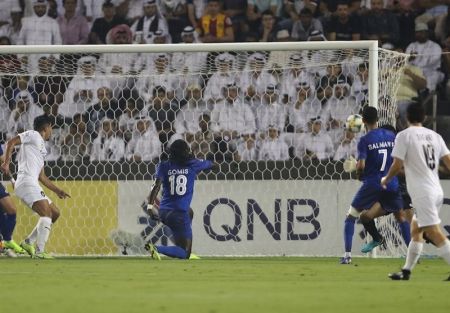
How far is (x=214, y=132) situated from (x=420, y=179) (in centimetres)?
776

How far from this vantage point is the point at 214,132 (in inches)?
754

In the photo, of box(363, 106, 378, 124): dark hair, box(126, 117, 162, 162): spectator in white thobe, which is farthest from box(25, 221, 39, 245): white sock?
box(363, 106, 378, 124): dark hair

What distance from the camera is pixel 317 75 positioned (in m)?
19.3

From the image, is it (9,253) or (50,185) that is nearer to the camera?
(50,185)

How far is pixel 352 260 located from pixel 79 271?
4644mm

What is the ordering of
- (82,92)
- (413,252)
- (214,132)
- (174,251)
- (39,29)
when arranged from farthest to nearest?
(39,29), (82,92), (214,132), (174,251), (413,252)

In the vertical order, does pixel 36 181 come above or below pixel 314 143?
below

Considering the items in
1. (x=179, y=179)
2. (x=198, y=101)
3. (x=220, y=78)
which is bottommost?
(x=179, y=179)

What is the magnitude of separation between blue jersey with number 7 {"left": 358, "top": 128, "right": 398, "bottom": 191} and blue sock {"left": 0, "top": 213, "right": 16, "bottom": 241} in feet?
16.3

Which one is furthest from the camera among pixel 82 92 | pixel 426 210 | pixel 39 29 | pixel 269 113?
pixel 39 29

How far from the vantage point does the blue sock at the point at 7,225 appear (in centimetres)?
1722

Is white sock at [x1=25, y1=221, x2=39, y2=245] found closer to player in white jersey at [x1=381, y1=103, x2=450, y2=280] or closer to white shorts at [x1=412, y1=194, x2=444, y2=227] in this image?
player in white jersey at [x1=381, y1=103, x2=450, y2=280]

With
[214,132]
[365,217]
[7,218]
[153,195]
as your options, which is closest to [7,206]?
[7,218]

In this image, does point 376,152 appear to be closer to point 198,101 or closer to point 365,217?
point 365,217
